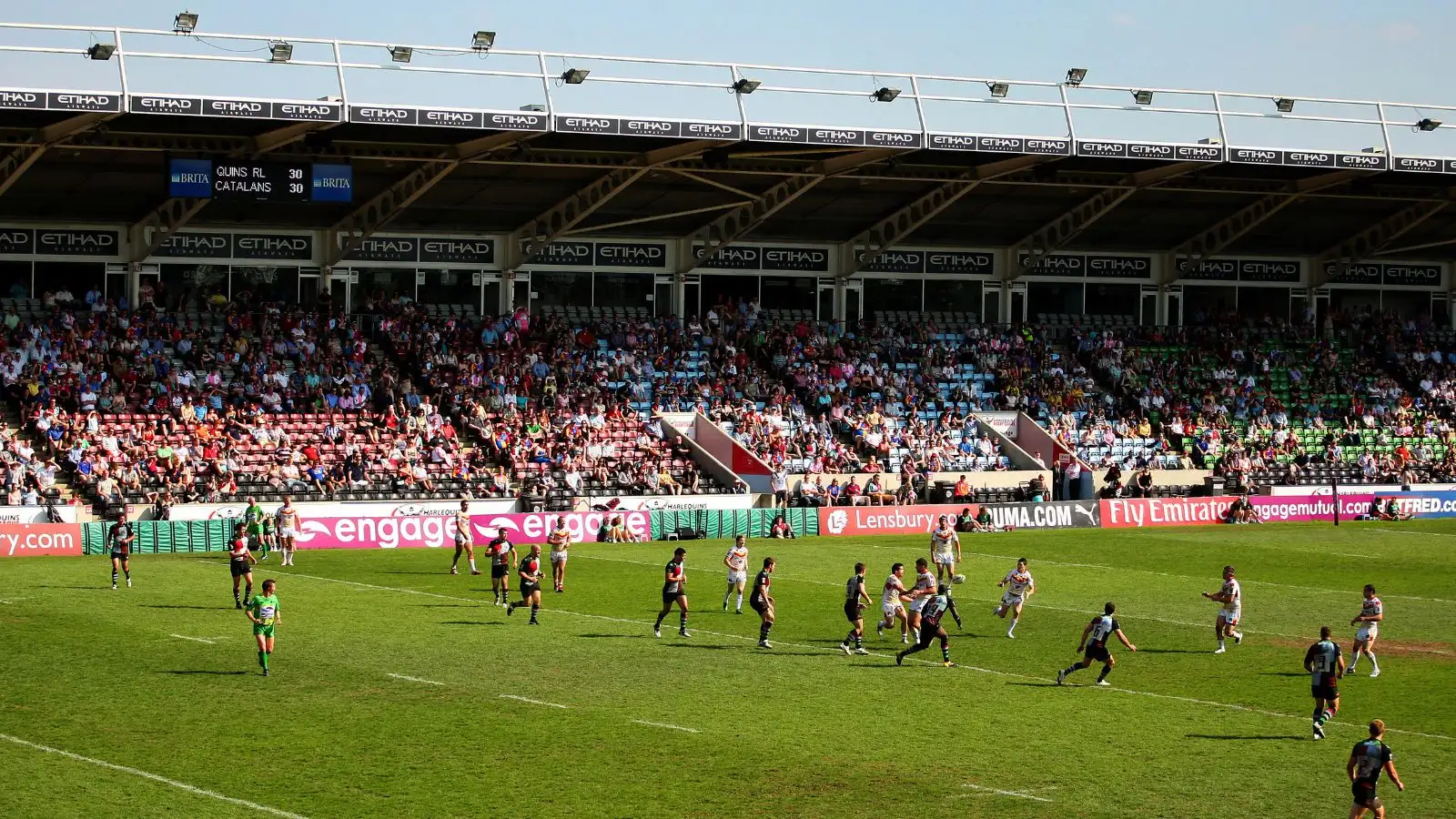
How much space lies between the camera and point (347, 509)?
47.5 meters

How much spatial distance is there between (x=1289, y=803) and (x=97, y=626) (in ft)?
66.5

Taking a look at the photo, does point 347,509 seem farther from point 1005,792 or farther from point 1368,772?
point 1368,772

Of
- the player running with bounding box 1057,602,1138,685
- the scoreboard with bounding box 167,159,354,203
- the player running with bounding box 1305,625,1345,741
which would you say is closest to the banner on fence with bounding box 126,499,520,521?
the scoreboard with bounding box 167,159,354,203

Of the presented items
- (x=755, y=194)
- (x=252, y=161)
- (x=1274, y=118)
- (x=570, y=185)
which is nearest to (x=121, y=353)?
(x=252, y=161)

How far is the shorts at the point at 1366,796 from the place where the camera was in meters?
17.8

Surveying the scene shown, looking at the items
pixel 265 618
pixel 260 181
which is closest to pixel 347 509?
pixel 260 181

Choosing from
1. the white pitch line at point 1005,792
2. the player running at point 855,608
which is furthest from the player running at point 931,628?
the white pitch line at point 1005,792

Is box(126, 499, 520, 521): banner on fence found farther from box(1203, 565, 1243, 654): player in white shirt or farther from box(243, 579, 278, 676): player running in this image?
box(1203, 565, 1243, 654): player in white shirt

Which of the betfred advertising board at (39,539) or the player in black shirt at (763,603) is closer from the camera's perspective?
the player in black shirt at (763,603)

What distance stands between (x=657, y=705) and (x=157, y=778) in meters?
7.25

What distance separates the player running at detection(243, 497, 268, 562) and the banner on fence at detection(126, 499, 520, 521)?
100 inches

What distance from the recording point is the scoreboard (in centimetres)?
5047

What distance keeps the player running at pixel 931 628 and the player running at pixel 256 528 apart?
663 inches

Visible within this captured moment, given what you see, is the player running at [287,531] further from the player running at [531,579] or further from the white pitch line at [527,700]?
the white pitch line at [527,700]
